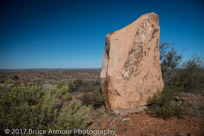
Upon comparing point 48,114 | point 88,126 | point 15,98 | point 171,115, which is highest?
point 15,98

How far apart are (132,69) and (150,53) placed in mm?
1108

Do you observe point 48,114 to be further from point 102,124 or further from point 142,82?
point 142,82

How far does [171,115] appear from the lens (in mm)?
3039

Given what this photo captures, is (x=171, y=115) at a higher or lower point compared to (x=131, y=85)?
lower

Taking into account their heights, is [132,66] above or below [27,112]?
above

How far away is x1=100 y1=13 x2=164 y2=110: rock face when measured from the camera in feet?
12.1

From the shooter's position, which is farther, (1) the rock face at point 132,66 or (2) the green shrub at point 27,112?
(1) the rock face at point 132,66

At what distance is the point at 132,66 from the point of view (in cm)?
381

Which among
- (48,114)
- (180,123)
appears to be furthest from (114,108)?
(48,114)

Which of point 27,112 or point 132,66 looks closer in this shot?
point 27,112

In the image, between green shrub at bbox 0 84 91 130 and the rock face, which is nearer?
green shrub at bbox 0 84 91 130

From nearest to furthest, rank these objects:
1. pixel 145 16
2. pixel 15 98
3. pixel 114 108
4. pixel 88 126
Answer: pixel 15 98, pixel 88 126, pixel 114 108, pixel 145 16

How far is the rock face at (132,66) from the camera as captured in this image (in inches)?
145

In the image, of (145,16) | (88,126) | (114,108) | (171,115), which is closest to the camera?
(171,115)
